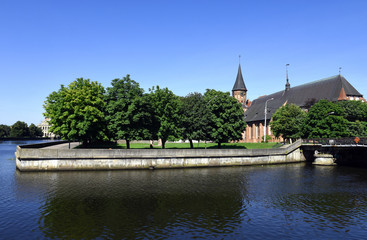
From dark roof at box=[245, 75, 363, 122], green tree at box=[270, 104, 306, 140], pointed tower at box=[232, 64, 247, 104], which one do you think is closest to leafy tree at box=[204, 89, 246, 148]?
green tree at box=[270, 104, 306, 140]

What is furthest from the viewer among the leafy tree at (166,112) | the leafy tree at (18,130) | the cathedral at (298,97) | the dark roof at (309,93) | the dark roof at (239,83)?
the leafy tree at (18,130)

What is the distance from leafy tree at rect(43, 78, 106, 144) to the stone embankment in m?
6.83

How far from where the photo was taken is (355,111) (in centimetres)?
6475

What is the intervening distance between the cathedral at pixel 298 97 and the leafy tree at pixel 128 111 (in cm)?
3436

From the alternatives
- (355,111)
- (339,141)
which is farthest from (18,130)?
(355,111)

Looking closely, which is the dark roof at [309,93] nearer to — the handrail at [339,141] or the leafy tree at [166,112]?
the handrail at [339,141]

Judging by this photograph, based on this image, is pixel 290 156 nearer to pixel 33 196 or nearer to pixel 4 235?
pixel 33 196

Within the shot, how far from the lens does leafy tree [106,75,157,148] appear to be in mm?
47219

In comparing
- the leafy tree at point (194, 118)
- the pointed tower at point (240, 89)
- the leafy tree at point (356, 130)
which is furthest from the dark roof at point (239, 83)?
the leafy tree at point (194, 118)

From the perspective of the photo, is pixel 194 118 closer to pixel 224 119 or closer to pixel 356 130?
pixel 224 119

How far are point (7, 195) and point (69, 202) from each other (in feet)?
24.2

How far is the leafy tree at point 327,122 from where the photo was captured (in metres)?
58.2

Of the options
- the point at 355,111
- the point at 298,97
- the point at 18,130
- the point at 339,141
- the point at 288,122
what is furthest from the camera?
the point at 18,130

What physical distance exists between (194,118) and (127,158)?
2094cm
